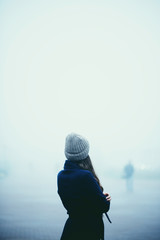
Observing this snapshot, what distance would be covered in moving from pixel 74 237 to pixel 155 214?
577 cm

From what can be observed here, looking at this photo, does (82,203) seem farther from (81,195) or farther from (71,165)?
(71,165)

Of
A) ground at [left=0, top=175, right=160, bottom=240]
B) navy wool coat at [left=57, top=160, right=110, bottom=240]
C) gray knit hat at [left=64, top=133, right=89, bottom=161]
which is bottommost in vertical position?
ground at [left=0, top=175, right=160, bottom=240]

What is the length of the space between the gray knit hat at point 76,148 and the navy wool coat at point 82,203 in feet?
0.25

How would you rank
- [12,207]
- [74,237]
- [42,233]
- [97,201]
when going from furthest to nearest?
1. [12,207]
2. [42,233]
3. [74,237]
4. [97,201]

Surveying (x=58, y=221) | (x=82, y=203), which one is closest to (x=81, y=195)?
(x=82, y=203)

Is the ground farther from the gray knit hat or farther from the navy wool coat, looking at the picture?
the gray knit hat

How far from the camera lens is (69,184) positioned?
172cm

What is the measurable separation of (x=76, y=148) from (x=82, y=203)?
481 millimetres

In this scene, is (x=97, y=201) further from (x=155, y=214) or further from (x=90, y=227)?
(x=155, y=214)

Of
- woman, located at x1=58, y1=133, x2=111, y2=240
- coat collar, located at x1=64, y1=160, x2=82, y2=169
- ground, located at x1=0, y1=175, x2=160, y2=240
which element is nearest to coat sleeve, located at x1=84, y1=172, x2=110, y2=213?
woman, located at x1=58, y1=133, x2=111, y2=240

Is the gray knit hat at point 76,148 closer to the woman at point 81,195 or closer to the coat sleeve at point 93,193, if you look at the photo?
the woman at point 81,195

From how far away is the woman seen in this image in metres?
1.64

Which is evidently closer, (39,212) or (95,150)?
(39,212)

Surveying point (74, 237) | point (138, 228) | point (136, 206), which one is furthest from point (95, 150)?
point (74, 237)
